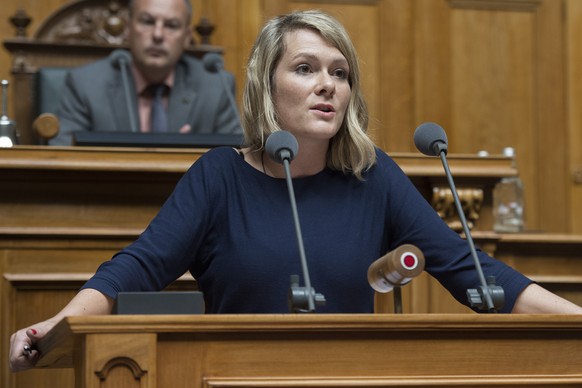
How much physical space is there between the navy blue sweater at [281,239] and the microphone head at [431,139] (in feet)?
0.54

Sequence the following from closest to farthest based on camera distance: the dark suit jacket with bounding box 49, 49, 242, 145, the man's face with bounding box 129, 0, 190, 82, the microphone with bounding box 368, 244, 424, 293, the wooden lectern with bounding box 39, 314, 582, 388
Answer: the wooden lectern with bounding box 39, 314, 582, 388 < the microphone with bounding box 368, 244, 424, 293 < the dark suit jacket with bounding box 49, 49, 242, 145 < the man's face with bounding box 129, 0, 190, 82

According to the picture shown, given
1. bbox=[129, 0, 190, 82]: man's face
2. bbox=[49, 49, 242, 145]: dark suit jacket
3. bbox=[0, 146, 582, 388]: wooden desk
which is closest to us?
bbox=[0, 146, 582, 388]: wooden desk

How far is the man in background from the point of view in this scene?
428cm

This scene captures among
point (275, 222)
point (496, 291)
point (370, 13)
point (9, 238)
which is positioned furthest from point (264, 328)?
point (370, 13)

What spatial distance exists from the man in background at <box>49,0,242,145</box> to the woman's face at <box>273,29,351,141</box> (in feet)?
6.18

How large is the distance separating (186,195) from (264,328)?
2.14 feet

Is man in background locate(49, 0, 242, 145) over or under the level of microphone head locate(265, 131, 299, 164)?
over

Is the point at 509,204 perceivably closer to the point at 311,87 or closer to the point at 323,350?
the point at 311,87

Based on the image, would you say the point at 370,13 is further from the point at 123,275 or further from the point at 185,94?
the point at 123,275

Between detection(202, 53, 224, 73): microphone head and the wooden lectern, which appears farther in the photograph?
detection(202, 53, 224, 73): microphone head

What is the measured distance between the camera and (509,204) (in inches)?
164

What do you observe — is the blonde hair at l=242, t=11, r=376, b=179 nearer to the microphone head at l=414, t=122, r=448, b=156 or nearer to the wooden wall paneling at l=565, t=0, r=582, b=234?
the microphone head at l=414, t=122, r=448, b=156

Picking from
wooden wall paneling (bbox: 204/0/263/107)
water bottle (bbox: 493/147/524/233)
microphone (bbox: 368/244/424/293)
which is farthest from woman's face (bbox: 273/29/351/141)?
wooden wall paneling (bbox: 204/0/263/107)

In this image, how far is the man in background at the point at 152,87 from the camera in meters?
4.28
